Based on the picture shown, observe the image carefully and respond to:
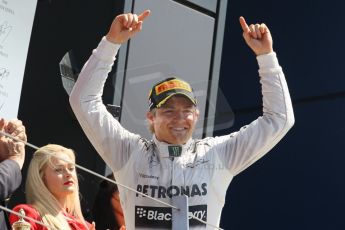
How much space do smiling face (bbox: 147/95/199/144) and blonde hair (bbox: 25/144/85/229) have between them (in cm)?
43

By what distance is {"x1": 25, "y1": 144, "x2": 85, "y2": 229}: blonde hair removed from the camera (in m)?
2.54

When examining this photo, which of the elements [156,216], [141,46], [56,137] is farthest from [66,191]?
[141,46]

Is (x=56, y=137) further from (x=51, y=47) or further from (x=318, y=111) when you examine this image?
(x=318, y=111)

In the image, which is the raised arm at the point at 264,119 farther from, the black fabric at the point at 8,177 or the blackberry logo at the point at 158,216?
the black fabric at the point at 8,177

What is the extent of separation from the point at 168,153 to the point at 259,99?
1887 mm

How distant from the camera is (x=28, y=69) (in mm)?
3434

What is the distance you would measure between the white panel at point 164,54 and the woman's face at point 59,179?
1073 millimetres

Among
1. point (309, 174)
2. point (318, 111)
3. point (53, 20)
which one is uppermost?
point (53, 20)

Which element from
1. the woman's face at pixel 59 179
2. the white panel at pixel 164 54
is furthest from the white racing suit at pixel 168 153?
the white panel at pixel 164 54

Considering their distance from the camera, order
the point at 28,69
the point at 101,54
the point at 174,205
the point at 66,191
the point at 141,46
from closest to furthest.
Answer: the point at 174,205, the point at 101,54, the point at 66,191, the point at 28,69, the point at 141,46

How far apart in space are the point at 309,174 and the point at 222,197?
1.74m

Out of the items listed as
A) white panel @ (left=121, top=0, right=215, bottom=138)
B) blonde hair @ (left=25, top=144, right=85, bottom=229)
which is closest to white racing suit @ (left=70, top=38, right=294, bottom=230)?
blonde hair @ (left=25, top=144, right=85, bottom=229)

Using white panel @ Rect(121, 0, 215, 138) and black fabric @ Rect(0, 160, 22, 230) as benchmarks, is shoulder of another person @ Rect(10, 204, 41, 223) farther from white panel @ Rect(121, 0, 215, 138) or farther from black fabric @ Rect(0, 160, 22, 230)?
white panel @ Rect(121, 0, 215, 138)

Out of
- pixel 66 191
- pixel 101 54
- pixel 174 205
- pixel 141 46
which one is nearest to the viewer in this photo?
pixel 174 205
